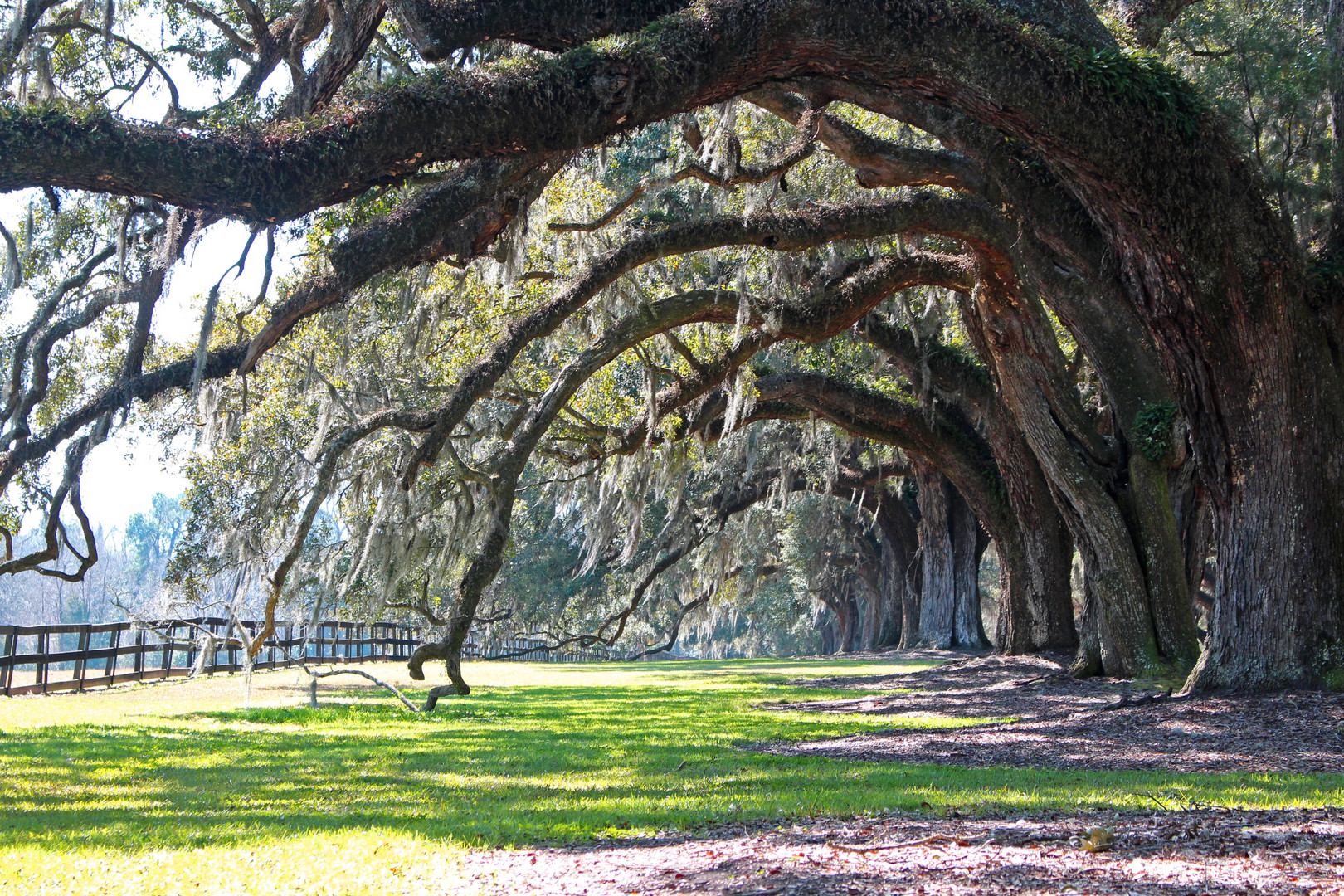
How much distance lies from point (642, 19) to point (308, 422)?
10.2 metres

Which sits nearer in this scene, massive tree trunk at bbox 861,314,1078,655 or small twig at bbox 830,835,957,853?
small twig at bbox 830,835,957,853

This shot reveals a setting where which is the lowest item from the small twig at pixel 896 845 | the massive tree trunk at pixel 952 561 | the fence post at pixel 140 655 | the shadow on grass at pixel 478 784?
the fence post at pixel 140 655

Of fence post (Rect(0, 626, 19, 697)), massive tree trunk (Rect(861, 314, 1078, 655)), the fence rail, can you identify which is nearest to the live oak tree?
massive tree trunk (Rect(861, 314, 1078, 655))

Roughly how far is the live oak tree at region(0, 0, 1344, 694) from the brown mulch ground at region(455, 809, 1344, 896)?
3.75 m

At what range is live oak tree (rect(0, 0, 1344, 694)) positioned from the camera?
6.24m

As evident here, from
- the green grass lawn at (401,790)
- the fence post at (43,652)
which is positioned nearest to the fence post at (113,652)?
the fence post at (43,652)

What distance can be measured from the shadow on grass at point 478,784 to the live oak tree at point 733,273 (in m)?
1.36

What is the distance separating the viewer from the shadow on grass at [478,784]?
15.4 feet

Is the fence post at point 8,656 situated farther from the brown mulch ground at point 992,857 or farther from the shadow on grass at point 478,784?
the brown mulch ground at point 992,857

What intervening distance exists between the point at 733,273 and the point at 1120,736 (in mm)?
9434

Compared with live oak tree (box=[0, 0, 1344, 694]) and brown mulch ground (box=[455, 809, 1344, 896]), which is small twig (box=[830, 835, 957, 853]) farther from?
live oak tree (box=[0, 0, 1344, 694])

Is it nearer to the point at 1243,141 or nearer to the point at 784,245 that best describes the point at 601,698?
the point at 784,245

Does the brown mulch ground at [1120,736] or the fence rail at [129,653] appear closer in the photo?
the brown mulch ground at [1120,736]

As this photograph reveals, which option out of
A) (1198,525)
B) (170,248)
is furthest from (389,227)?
(1198,525)
